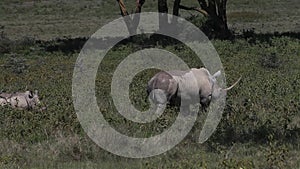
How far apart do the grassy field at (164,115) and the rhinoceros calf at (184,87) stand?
0.31 meters

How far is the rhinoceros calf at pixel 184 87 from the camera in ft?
38.4

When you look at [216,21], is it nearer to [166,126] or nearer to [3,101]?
[3,101]

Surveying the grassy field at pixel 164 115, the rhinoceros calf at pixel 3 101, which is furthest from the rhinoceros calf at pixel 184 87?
the rhinoceros calf at pixel 3 101

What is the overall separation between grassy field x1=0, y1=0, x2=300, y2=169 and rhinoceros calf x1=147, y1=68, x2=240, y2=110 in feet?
1.01

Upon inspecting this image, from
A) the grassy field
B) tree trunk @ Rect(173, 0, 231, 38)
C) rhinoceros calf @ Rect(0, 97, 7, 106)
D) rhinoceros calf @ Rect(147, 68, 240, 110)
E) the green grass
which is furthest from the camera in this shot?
tree trunk @ Rect(173, 0, 231, 38)

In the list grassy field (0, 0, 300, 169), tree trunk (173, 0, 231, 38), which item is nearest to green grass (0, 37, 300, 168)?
grassy field (0, 0, 300, 169)

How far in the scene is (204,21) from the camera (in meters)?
29.5

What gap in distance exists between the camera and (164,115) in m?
11.2

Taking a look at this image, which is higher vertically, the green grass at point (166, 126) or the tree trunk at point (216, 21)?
the green grass at point (166, 126)

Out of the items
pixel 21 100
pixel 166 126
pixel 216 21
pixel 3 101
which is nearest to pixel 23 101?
pixel 21 100

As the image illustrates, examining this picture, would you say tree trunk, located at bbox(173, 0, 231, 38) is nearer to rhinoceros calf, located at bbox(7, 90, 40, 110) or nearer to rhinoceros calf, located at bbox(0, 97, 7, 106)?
rhinoceros calf, located at bbox(7, 90, 40, 110)

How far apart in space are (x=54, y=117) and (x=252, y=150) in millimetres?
3575

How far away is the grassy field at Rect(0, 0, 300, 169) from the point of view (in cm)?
883

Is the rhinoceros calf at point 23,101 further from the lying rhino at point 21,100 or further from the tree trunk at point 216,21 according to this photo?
the tree trunk at point 216,21
